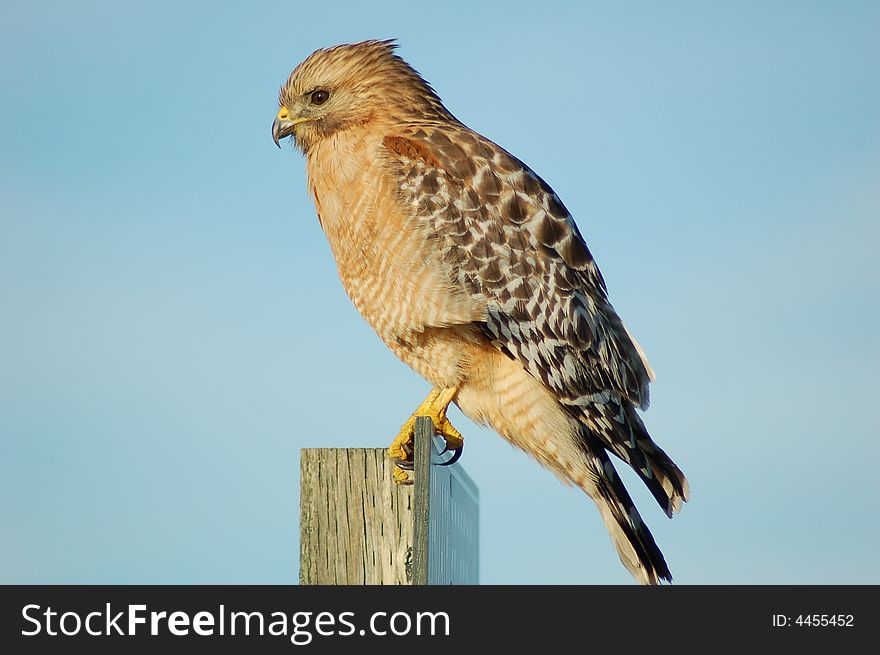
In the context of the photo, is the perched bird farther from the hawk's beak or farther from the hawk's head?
the hawk's beak

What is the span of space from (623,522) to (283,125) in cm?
244

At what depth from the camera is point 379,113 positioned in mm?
4805

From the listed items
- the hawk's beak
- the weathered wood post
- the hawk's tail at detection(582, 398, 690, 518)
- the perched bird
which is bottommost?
the weathered wood post

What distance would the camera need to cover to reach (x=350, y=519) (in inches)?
150

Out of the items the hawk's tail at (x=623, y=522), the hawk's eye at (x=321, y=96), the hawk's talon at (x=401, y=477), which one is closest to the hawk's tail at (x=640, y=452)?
the hawk's tail at (x=623, y=522)

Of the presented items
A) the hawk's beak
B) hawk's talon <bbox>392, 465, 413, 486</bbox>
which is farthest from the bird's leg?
the hawk's beak

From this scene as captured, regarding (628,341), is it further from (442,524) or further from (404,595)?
(404,595)

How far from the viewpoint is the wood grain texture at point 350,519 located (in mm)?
3768

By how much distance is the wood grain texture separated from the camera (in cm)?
377

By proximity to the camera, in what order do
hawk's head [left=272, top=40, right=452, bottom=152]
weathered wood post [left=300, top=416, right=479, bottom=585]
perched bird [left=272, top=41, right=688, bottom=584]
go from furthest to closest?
hawk's head [left=272, top=40, right=452, bottom=152] → perched bird [left=272, top=41, right=688, bottom=584] → weathered wood post [left=300, top=416, right=479, bottom=585]

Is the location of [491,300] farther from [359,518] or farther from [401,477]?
[359,518]

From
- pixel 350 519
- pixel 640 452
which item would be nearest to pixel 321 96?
pixel 350 519

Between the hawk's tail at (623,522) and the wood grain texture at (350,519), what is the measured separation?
118 centimetres

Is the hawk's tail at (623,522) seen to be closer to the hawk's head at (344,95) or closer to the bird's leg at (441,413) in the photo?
the bird's leg at (441,413)
